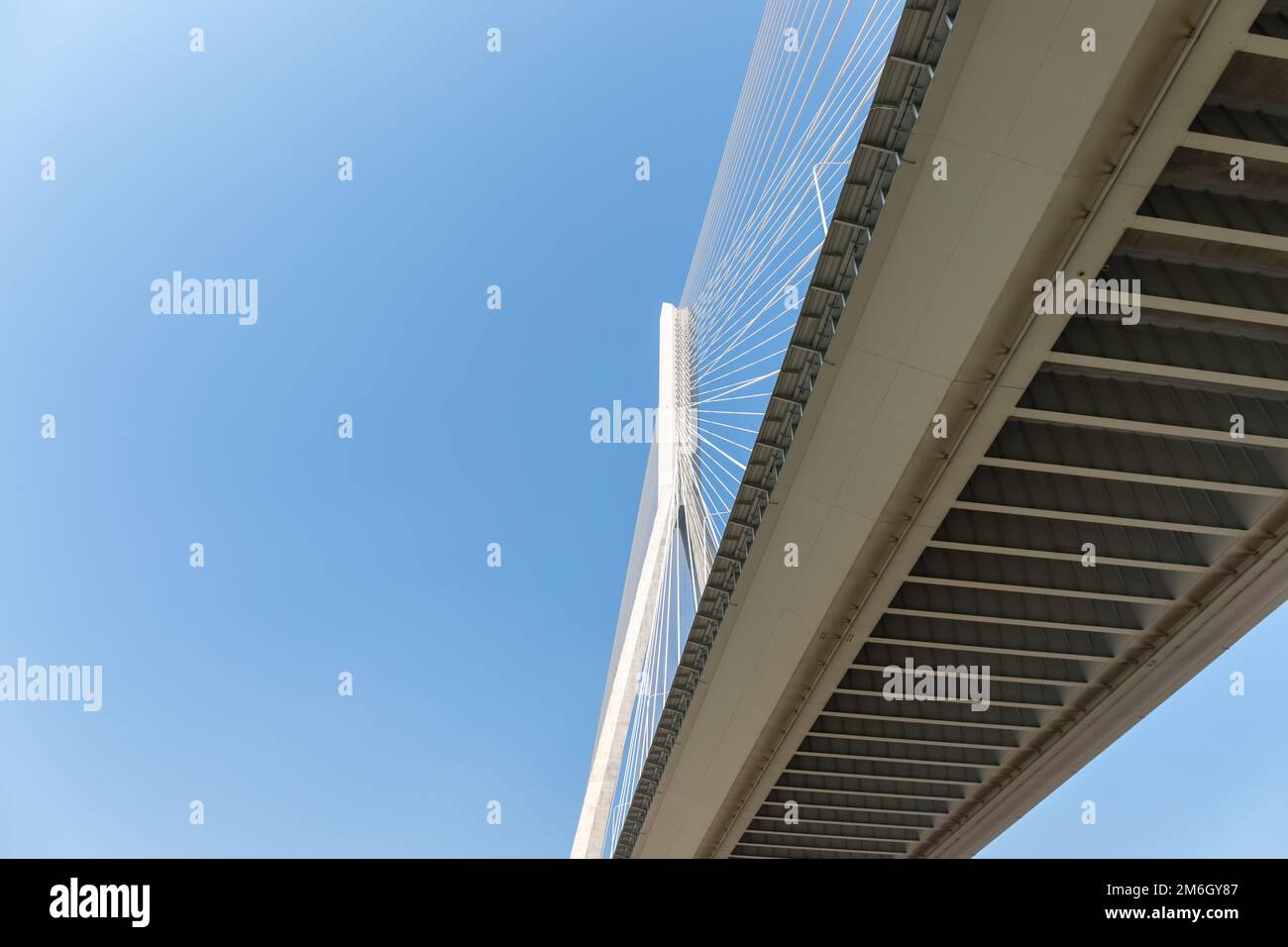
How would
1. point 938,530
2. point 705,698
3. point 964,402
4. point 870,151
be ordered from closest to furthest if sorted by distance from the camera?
point 870,151
point 964,402
point 938,530
point 705,698

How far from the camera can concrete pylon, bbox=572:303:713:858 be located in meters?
24.6

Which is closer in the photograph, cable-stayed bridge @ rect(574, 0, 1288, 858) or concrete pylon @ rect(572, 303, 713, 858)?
cable-stayed bridge @ rect(574, 0, 1288, 858)

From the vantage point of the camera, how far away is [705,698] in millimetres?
18328

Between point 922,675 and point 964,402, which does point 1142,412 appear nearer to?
point 964,402

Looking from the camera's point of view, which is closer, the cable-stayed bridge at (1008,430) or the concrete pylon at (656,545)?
the cable-stayed bridge at (1008,430)

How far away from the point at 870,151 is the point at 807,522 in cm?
587

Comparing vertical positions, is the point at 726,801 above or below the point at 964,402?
below

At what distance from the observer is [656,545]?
25.8 metres

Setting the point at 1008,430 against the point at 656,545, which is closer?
the point at 1008,430

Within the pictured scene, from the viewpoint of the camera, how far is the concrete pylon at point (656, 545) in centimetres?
2459
